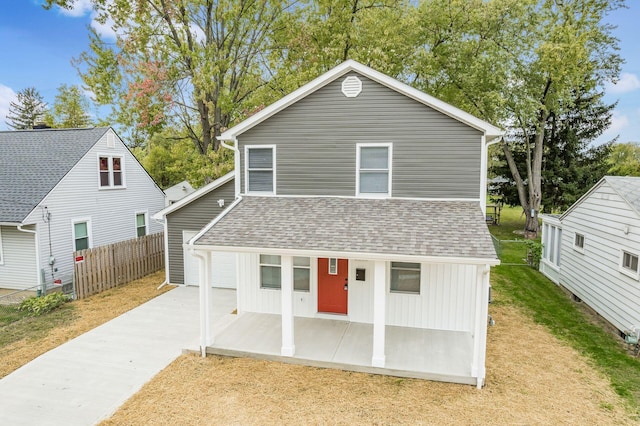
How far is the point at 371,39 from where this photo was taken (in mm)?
20828

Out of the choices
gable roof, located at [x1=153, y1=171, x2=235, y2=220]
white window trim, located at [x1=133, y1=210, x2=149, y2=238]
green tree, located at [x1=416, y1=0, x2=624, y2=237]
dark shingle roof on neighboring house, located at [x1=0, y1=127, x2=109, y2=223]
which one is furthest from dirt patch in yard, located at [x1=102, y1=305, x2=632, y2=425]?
green tree, located at [x1=416, y1=0, x2=624, y2=237]

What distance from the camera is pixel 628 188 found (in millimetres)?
10172

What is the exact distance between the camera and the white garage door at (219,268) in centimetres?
1371

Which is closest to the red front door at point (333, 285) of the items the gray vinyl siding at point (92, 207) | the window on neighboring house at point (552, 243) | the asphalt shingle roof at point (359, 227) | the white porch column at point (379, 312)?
the asphalt shingle roof at point (359, 227)

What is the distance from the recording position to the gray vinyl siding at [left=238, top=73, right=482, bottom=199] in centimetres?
977

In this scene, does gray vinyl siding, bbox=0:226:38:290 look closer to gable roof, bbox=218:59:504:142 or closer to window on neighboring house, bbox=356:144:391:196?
gable roof, bbox=218:59:504:142

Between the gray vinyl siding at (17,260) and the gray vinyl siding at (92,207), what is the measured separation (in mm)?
518

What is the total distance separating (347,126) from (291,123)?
1.58 metres

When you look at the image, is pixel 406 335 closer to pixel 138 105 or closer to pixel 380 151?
pixel 380 151

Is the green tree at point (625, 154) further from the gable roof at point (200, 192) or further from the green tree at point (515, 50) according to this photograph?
the gable roof at point (200, 192)

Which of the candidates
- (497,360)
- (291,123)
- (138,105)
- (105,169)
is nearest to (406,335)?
(497,360)

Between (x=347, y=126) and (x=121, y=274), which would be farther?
(x=121, y=274)

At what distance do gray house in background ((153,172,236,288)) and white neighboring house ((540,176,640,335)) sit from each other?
36.9 ft

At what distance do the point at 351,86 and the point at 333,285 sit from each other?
5.35 metres
